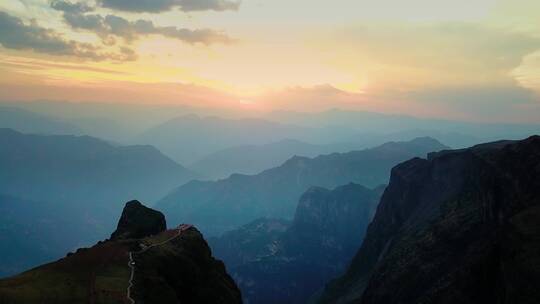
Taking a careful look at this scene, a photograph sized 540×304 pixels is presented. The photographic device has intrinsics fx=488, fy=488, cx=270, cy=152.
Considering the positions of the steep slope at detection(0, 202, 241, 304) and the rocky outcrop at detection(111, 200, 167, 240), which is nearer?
the steep slope at detection(0, 202, 241, 304)

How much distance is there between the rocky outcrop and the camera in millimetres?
173938

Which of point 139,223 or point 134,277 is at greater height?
point 134,277

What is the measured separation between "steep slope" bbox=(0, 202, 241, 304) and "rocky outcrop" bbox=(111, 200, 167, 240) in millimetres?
20727

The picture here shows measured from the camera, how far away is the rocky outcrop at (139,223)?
174m

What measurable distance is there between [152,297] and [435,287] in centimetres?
11337

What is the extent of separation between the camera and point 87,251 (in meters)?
125

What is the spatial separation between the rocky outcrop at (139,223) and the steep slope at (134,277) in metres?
20.7

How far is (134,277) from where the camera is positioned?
109938 millimetres

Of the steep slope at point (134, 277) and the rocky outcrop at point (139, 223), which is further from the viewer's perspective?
the rocky outcrop at point (139, 223)

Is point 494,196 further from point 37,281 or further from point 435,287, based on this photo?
point 37,281

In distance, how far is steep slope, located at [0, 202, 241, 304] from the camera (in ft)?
323

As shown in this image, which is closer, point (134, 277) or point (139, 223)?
point (134, 277)

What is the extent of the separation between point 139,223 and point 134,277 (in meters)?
72.1

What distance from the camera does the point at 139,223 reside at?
590 feet
